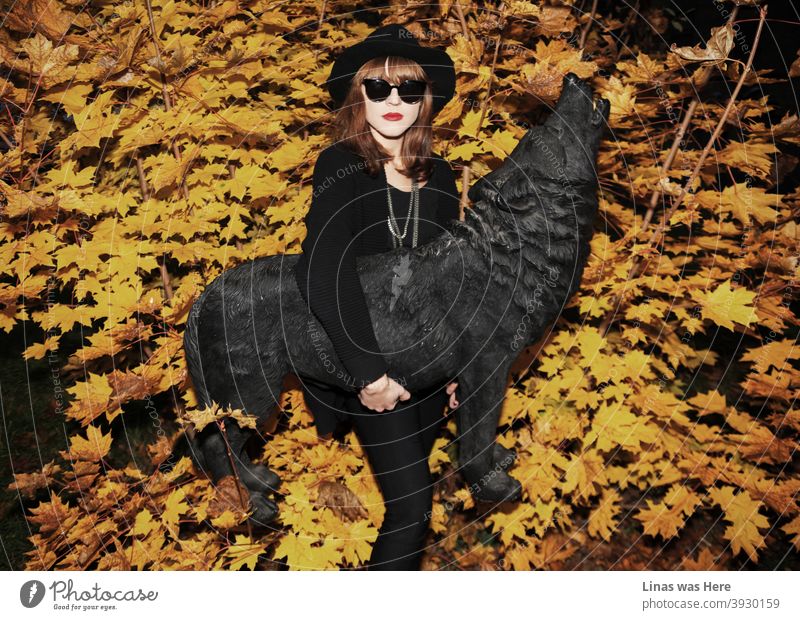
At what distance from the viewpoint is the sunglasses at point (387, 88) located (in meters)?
2.28

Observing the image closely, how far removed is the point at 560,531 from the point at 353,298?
87.0 inches

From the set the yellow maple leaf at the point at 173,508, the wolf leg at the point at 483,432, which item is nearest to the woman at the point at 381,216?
the wolf leg at the point at 483,432

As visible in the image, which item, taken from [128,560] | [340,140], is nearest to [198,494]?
[128,560]

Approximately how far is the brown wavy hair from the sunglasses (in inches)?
0.7

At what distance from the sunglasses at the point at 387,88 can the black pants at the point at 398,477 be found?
128 centimetres

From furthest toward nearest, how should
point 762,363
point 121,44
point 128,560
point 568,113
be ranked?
1. point 762,363
2. point 128,560
3. point 121,44
4. point 568,113

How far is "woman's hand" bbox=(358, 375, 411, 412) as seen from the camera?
7.72 ft

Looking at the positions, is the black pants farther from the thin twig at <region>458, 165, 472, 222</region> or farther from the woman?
the thin twig at <region>458, 165, 472, 222</region>

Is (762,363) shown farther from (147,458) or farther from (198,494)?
(147,458)

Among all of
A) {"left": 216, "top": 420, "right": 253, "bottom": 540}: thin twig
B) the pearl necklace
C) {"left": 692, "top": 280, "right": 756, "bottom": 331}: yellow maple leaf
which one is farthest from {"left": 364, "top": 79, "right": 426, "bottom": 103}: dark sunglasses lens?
{"left": 692, "top": 280, "right": 756, "bottom": 331}: yellow maple leaf

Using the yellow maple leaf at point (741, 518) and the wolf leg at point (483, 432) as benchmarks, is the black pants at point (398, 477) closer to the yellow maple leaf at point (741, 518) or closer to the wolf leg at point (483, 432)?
the wolf leg at point (483, 432)

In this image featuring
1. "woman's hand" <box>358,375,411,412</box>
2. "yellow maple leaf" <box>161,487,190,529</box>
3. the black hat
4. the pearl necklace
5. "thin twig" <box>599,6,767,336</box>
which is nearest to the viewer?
the black hat

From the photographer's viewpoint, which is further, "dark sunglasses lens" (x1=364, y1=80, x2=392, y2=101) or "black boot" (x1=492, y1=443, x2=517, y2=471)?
"black boot" (x1=492, y1=443, x2=517, y2=471)

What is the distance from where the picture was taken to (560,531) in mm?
3543
